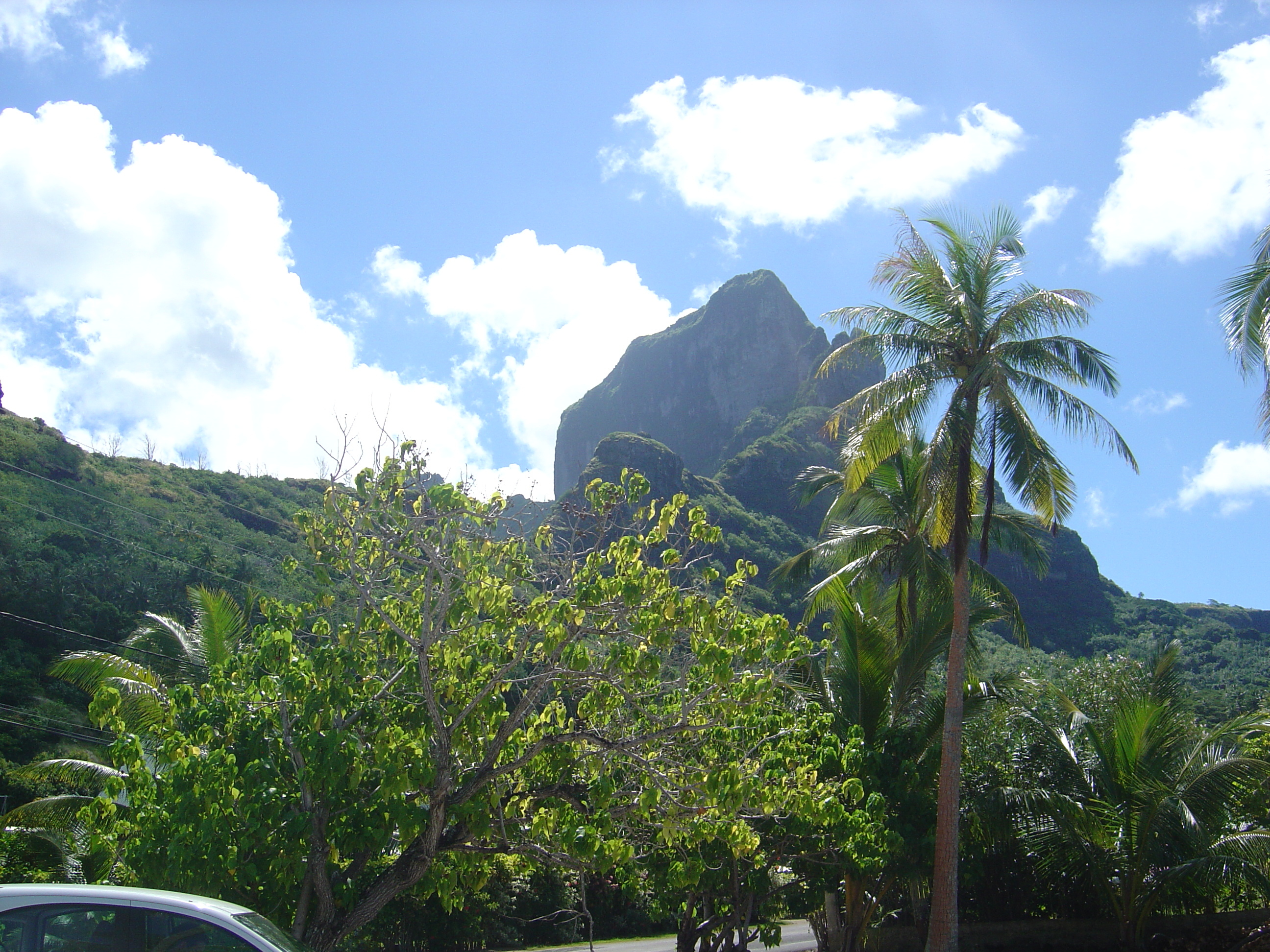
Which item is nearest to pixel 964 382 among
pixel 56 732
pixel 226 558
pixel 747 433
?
pixel 56 732

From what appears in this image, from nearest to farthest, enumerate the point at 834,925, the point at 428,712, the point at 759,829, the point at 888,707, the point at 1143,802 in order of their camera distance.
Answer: the point at 428,712 → the point at 759,829 → the point at 1143,802 → the point at 888,707 → the point at 834,925

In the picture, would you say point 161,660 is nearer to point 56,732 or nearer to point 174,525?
point 56,732

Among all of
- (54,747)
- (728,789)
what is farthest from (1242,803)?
(54,747)

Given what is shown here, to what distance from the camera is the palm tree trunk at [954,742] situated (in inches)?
477

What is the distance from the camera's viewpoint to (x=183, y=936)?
197 inches

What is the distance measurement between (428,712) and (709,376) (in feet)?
453

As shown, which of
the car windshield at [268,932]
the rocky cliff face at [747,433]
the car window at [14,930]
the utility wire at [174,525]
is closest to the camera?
the car window at [14,930]

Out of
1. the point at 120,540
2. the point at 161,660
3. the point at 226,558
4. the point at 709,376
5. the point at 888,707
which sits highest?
the point at 709,376

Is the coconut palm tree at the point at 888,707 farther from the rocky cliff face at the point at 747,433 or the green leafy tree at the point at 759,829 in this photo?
the rocky cliff face at the point at 747,433

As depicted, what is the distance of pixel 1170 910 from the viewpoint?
15133 mm

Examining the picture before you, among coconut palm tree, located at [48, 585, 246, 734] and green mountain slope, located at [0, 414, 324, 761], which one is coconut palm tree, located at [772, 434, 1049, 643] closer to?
coconut palm tree, located at [48, 585, 246, 734]

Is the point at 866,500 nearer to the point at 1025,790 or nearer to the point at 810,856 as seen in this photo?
the point at 1025,790

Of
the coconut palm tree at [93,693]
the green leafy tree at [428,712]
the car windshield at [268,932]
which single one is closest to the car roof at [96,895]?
the car windshield at [268,932]

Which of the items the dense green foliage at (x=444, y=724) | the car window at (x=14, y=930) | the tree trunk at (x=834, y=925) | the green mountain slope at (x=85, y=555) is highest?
the green mountain slope at (x=85, y=555)
